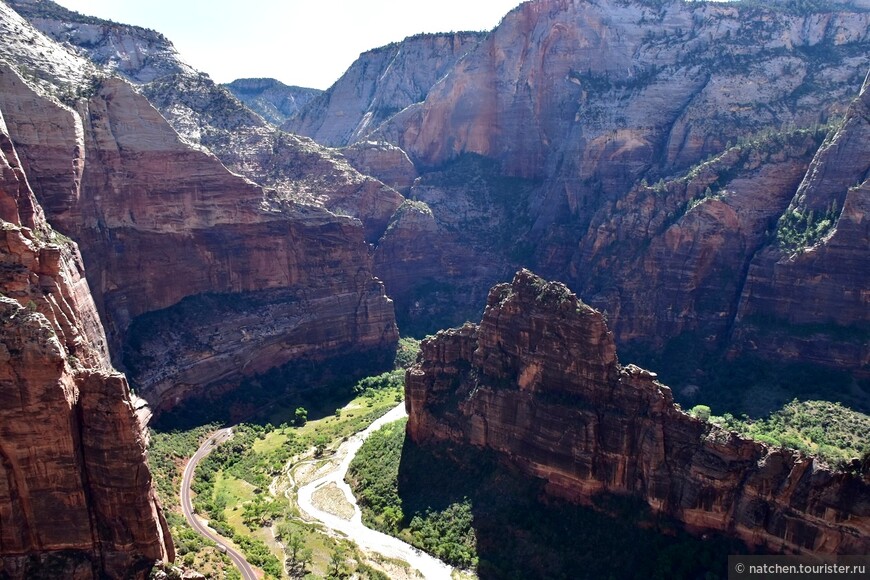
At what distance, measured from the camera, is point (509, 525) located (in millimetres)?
→ 62531

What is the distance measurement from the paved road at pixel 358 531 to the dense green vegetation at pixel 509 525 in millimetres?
883

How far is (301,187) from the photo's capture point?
126 m

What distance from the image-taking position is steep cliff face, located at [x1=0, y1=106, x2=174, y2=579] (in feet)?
140

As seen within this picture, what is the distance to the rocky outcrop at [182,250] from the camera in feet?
281

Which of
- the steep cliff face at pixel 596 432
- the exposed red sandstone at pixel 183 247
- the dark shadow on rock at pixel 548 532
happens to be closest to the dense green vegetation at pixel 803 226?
the steep cliff face at pixel 596 432

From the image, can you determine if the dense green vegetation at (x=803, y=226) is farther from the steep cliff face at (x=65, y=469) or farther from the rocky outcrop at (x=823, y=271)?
the steep cliff face at (x=65, y=469)

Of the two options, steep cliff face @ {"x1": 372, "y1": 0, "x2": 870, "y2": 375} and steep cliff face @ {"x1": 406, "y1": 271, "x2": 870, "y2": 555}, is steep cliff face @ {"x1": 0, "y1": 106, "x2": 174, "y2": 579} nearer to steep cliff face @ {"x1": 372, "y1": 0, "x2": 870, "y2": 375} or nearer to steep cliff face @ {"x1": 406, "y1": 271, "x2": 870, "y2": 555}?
steep cliff face @ {"x1": 406, "y1": 271, "x2": 870, "y2": 555}

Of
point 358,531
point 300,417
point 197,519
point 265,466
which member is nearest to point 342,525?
point 358,531

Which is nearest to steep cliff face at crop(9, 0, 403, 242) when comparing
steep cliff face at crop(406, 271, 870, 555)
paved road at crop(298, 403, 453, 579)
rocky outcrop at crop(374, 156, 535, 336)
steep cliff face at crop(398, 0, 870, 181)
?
rocky outcrop at crop(374, 156, 535, 336)

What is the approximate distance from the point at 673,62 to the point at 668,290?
203 feet

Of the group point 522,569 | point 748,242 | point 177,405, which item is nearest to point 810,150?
point 748,242

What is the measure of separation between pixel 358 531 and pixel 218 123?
8483cm

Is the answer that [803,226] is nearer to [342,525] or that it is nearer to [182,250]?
[342,525]

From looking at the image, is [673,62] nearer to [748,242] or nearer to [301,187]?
[748,242]
